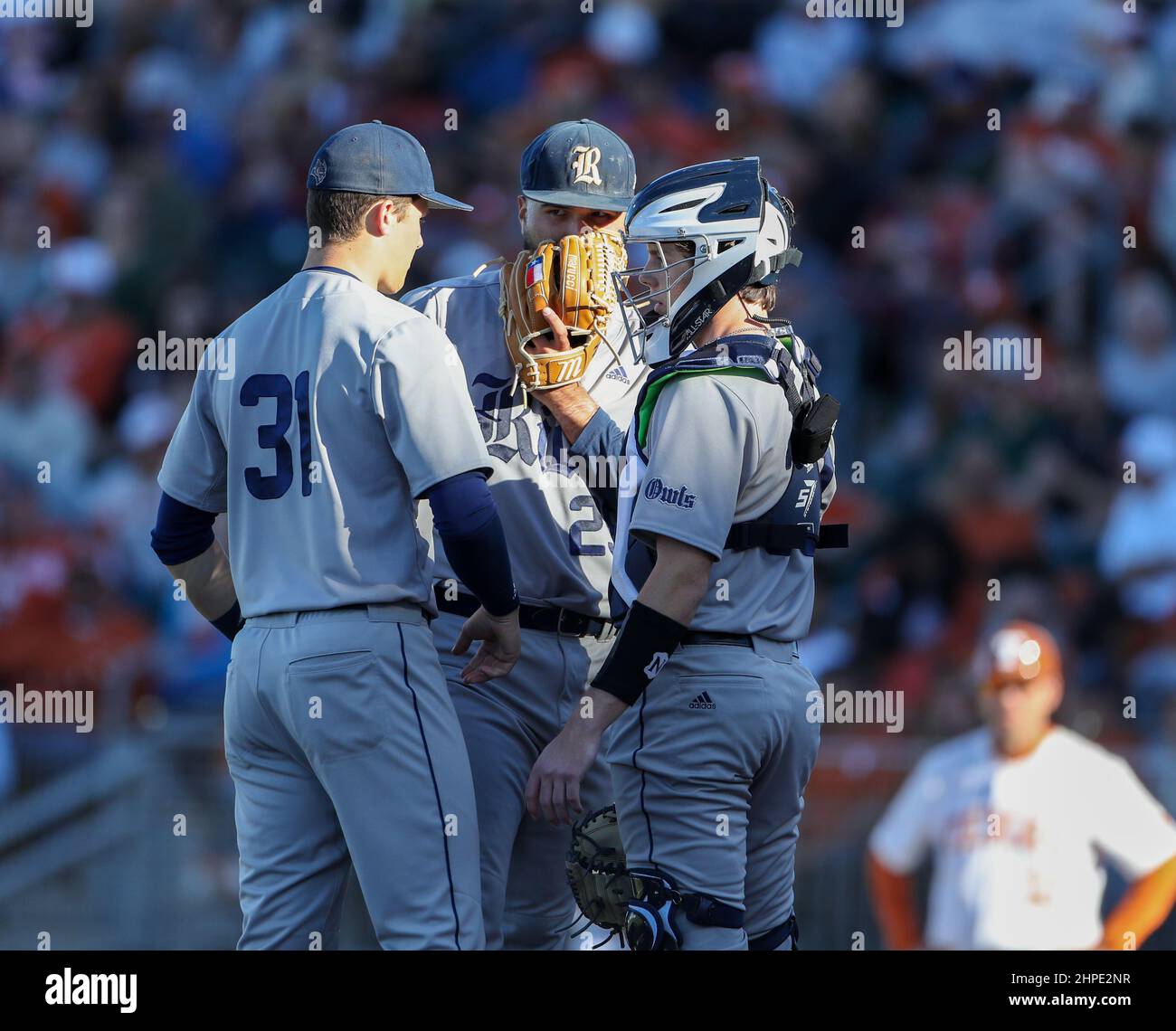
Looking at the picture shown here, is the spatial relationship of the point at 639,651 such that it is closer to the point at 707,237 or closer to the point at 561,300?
the point at 707,237

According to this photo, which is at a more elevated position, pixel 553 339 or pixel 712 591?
pixel 553 339

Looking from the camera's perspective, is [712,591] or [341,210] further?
[341,210]

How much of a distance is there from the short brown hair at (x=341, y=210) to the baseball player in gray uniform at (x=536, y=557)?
0.64 m

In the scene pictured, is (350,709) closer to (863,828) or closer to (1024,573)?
(863,828)

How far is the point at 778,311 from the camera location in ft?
27.2

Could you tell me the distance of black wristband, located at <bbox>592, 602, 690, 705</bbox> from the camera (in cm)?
359

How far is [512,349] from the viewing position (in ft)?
14.2

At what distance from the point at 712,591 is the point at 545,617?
2.35 ft

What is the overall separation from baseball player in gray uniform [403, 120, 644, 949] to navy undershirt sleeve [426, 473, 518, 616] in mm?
528

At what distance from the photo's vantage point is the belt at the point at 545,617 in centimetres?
430

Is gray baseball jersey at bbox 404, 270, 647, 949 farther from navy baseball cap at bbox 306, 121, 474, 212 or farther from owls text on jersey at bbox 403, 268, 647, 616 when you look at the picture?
navy baseball cap at bbox 306, 121, 474, 212

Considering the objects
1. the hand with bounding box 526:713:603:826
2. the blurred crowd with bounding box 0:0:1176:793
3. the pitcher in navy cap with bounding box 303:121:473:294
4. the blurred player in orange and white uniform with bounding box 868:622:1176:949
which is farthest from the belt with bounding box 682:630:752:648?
the blurred crowd with bounding box 0:0:1176:793

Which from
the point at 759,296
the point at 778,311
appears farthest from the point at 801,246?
the point at 759,296
